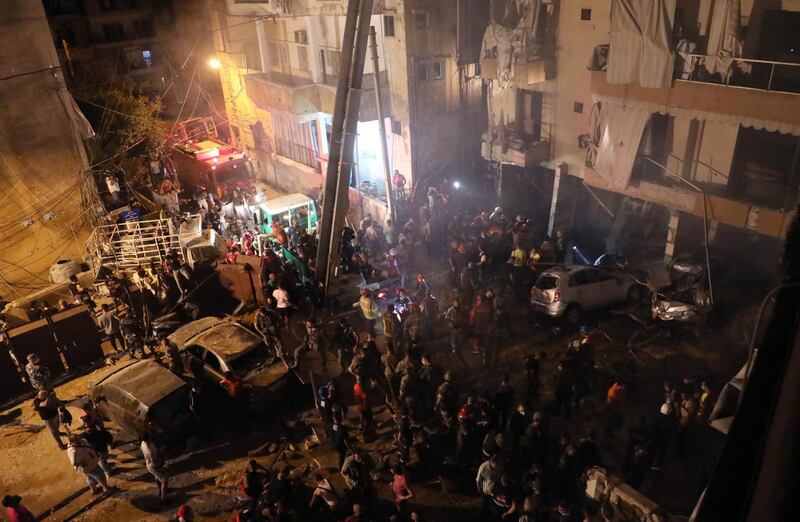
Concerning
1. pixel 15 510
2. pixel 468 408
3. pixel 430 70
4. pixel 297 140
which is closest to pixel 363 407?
pixel 468 408

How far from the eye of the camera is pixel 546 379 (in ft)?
47.6

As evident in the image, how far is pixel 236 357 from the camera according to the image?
1344 centimetres

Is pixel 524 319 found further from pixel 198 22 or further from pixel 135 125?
pixel 198 22

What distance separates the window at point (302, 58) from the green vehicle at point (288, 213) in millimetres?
8008

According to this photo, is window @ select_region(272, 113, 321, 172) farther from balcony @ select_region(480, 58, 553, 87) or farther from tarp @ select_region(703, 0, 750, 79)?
tarp @ select_region(703, 0, 750, 79)

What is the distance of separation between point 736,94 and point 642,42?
3.10 m

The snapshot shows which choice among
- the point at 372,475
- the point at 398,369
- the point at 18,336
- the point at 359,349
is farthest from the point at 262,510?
the point at 18,336

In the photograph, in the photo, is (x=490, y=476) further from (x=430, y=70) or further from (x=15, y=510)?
(x=430, y=70)

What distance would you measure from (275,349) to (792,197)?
14732 millimetres

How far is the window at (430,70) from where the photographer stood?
73.3ft

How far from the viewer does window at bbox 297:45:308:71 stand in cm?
2721

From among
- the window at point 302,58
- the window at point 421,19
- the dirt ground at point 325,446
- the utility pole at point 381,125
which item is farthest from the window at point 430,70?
the dirt ground at point 325,446

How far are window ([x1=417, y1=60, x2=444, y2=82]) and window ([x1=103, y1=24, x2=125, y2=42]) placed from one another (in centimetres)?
3656

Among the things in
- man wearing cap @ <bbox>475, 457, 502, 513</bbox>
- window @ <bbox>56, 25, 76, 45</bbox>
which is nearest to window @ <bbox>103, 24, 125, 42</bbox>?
window @ <bbox>56, 25, 76, 45</bbox>
